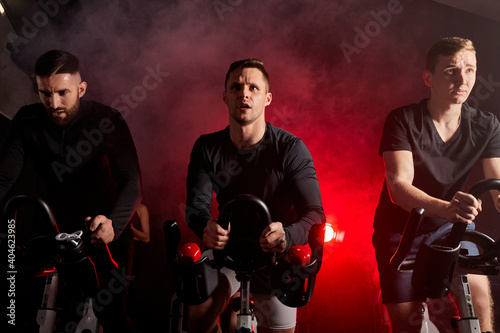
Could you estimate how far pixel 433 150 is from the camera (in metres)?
2.19

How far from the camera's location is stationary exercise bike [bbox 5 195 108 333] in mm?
1476

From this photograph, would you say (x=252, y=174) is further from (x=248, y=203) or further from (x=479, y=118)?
(x=479, y=118)

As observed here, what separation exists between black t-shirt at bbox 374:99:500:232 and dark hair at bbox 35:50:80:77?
1862 mm

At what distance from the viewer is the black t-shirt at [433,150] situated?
7.09 feet

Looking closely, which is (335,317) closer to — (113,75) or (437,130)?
(437,130)

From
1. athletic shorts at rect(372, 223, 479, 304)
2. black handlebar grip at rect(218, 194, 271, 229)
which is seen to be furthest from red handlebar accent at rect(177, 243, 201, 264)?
athletic shorts at rect(372, 223, 479, 304)

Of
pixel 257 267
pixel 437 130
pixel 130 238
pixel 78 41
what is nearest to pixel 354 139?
pixel 437 130

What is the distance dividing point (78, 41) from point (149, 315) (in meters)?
2.39

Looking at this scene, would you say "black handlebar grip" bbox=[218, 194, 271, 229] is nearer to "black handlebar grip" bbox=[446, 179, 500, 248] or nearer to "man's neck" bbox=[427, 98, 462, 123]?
"black handlebar grip" bbox=[446, 179, 500, 248]

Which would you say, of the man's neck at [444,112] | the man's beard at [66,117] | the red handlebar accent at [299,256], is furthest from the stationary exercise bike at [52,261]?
the man's neck at [444,112]

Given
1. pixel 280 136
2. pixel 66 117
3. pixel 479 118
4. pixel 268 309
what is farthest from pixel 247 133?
pixel 479 118

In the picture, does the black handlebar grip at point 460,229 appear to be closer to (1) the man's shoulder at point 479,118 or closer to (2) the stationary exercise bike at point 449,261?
(2) the stationary exercise bike at point 449,261

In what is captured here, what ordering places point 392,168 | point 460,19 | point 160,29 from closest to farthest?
point 392,168 → point 460,19 → point 160,29

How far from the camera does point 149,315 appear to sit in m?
3.15
